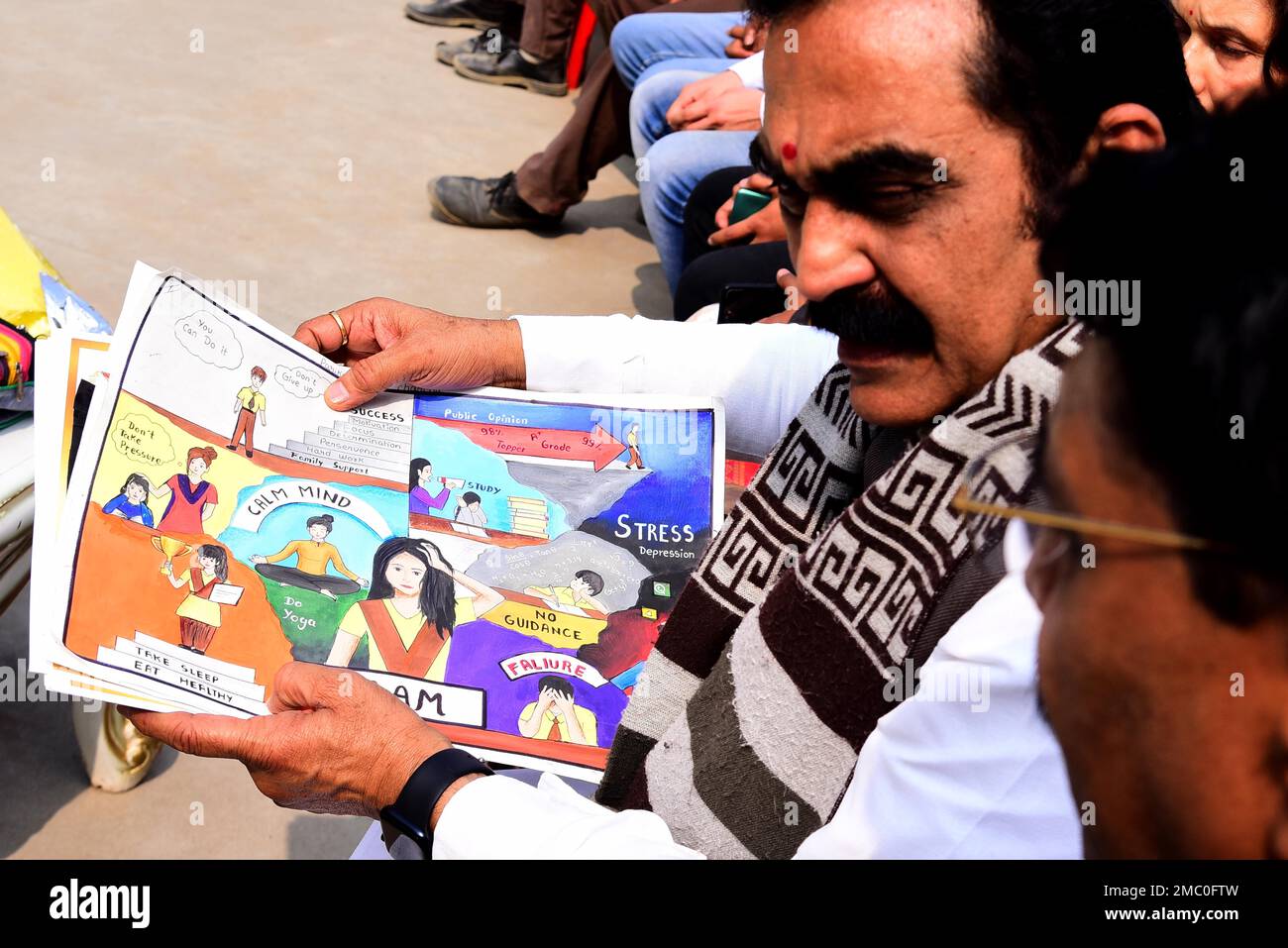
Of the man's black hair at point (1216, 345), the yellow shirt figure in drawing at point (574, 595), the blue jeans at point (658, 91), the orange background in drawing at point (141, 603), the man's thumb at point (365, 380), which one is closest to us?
the man's black hair at point (1216, 345)

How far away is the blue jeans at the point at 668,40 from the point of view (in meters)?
3.98

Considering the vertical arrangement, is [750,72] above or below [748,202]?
above

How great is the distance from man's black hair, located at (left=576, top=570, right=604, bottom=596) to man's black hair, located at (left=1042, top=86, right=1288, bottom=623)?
0.91 meters

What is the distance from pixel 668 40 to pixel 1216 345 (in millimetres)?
3737

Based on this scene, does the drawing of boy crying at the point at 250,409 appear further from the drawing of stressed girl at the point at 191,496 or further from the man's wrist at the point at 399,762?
the man's wrist at the point at 399,762

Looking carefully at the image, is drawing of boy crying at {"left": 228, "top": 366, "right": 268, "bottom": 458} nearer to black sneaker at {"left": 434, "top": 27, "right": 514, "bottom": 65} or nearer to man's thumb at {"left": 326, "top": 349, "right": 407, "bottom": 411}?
man's thumb at {"left": 326, "top": 349, "right": 407, "bottom": 411}

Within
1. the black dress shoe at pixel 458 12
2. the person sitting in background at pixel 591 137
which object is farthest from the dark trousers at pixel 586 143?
the black dress shoe at pixel 458 12

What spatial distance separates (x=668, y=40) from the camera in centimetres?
398

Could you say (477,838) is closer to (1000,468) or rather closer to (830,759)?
(830,759)

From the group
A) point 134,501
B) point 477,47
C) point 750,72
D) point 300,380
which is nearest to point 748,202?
point 750,72

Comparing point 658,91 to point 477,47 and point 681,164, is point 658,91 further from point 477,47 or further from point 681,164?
point 477,47

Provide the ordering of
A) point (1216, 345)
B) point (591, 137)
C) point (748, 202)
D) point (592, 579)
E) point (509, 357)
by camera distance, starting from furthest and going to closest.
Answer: point (591, 137)
point (748, 202)
point (509, 357)
point (592, 579)
point (1216, 345)

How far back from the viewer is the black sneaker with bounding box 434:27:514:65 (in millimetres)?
5605

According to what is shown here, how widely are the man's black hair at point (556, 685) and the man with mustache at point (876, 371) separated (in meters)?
0.10
